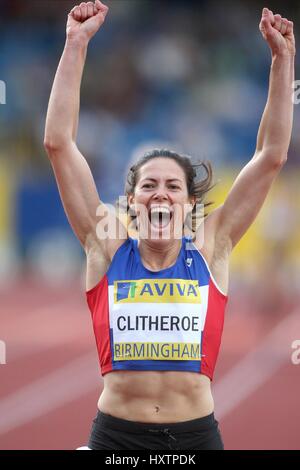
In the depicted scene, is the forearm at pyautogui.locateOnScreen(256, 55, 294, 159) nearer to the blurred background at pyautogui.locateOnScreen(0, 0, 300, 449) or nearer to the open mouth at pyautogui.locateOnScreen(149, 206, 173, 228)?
the open mouth at pyautogui.locateOnScreen(149, 206, 173, 228)

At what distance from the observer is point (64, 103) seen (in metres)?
3.41

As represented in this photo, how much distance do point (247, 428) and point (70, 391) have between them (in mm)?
2101

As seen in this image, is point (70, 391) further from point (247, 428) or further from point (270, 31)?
point (270, 31)

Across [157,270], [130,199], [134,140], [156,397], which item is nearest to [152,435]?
[156,397]

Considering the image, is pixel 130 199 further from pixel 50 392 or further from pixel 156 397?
pixel 50 392

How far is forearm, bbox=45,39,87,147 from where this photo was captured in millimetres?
3404

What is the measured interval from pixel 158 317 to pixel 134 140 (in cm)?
1268

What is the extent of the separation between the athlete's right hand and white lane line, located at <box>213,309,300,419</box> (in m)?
4.58

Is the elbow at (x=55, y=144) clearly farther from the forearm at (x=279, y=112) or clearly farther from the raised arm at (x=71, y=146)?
the forearm at (x=279, y=112)

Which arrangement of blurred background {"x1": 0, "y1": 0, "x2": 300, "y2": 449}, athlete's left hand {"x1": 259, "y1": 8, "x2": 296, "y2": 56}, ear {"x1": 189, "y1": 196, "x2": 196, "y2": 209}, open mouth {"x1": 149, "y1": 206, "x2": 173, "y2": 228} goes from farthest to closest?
blurred background {"x1": 0, "y1": 0, "x2": 300, "y2": 449}, ear {"x1": 189, "y1": 196, "x2": 196, "y2": 209}, athlete's left hand {"x1": 259, "y1": 8, "x2": 296, "y2": 56}, open mouth {"x1": 149, "y1": 206, "x2": 173, "y2": 228}

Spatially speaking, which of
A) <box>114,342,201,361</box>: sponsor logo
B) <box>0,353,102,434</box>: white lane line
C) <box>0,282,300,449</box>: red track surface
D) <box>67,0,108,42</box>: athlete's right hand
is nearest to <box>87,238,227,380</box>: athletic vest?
<box>114,342,201,361</box>: sponsor logo

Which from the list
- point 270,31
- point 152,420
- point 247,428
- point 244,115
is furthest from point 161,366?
point 244,115

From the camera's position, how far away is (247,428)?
692cm

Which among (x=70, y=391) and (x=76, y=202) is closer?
(x=76, y=202)
